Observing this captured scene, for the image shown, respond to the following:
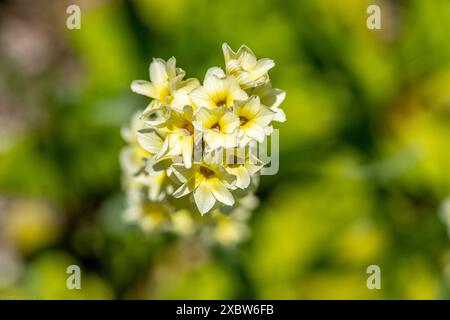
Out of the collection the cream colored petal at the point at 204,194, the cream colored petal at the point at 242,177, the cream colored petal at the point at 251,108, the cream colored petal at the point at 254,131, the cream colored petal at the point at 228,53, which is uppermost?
the cream colored petal at the point at 228,53

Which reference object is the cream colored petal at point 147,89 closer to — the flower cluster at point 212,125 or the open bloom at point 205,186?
the flower cluster at point 212,125

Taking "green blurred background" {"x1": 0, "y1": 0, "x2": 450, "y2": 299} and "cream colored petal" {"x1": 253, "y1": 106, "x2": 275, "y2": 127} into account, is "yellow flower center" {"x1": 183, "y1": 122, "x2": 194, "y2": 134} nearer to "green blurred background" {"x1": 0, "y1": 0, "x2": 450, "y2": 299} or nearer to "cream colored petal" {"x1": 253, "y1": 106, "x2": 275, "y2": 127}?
"cream colored petal" {"x1": 253, "y1": 106, "x2": 275, "y2": 127}

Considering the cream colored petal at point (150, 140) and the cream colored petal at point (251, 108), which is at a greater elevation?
the cream colored petal at point (251, 108)

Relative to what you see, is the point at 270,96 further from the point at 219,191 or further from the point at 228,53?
the point at 219,191

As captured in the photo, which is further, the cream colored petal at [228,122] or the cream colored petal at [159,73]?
the cream colored petal at [159,73]

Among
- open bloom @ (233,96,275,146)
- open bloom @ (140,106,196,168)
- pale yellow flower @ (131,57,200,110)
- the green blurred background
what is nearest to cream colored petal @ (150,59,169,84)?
pale yellow flower @ (131,57,200,110)

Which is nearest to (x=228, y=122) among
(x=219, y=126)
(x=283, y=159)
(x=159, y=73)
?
(x=219, y=126)

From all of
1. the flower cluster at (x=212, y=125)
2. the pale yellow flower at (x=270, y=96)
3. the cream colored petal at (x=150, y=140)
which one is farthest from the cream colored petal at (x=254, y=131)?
the cream colored petal at (x=150, y=140)
